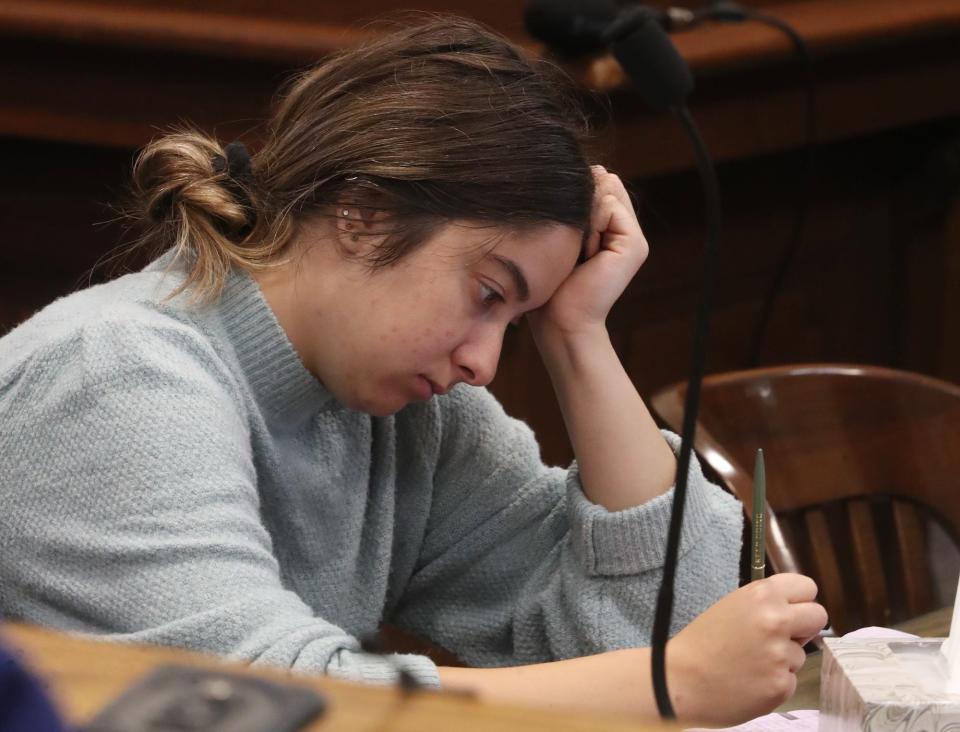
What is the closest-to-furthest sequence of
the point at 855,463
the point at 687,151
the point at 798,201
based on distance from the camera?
the point at 855,463, the point at 687,151, the point at 798,201

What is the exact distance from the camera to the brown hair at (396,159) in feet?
3.69

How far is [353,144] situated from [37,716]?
32.1 inches

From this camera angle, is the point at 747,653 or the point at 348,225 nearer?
the point at 747,653

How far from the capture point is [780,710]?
1038 mm

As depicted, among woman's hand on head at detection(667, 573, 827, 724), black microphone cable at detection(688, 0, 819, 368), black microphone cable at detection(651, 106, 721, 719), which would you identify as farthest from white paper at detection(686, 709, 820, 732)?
black microphone cable at detection(688, 0, 819, 368)

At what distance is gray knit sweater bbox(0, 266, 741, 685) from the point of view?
3.10 ft

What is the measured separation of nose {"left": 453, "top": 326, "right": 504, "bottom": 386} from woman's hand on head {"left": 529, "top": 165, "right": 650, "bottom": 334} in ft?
0.53

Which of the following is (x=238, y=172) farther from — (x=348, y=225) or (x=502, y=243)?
(x=502, y=243)

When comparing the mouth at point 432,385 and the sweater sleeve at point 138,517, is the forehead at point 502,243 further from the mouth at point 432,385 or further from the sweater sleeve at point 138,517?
the sweater sleeve at point 138,517

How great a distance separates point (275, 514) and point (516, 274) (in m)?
0.32

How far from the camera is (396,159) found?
1131mm

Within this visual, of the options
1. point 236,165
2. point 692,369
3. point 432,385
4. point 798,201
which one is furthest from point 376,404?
point 798,201

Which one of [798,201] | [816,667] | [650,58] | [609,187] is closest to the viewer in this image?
[650,58]

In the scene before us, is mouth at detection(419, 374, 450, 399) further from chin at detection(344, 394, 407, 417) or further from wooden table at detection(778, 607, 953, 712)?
wooden table at detection(778, 607, 953, 712)
